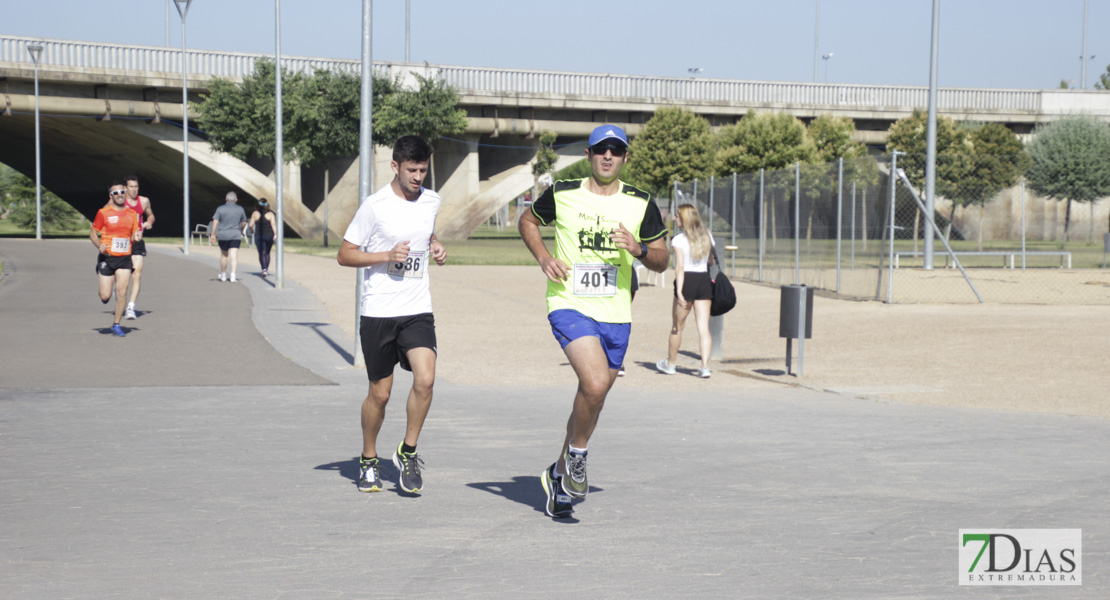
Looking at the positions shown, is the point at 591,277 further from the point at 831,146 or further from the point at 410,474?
the point at 831,146

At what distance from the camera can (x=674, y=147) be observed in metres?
49.0

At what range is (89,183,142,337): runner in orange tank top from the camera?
13.8 metres

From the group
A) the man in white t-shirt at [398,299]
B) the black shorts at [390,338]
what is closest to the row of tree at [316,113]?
the man in white t-shirt at [398,299]

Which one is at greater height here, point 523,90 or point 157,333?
point 523,90

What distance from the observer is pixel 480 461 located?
6816 millimetres

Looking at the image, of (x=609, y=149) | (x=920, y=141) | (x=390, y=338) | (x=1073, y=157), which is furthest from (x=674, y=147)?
(x=609, y=149)

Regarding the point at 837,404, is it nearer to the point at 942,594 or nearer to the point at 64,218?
the point at 942,594

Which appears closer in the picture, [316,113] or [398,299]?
[398,299]

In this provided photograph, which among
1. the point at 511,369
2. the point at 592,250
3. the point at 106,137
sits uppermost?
the point at 106,137

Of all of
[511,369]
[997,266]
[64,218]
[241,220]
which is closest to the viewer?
[511,369]

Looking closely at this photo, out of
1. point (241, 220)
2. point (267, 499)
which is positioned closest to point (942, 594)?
point (267, 499)

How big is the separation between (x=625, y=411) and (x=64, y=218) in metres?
68.6

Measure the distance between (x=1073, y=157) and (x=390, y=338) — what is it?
45.2 m

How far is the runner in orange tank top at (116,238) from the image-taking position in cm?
1380
